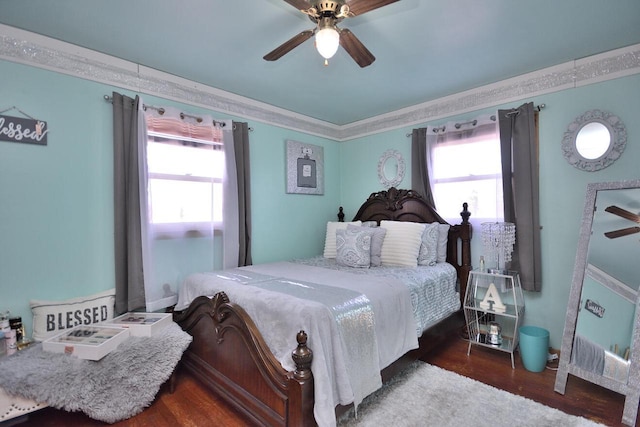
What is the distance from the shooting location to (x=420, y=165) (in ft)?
11.4

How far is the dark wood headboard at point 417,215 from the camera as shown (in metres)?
3.07

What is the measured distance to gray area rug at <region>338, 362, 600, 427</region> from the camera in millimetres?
1785

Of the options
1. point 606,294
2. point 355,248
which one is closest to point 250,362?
point 355,248

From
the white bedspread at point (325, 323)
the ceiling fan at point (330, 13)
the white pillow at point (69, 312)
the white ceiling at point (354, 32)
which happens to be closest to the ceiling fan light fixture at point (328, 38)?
the ceiling fan at point (330, 13)

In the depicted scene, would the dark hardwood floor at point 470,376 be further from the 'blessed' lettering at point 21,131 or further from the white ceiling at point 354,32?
the white ceiling at point 354,32

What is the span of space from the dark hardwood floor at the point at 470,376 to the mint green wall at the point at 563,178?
0.60m

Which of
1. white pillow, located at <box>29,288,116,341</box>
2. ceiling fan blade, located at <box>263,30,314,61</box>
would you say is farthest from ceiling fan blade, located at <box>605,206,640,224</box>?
white pillow, located at <box>29,288,116,341</box>

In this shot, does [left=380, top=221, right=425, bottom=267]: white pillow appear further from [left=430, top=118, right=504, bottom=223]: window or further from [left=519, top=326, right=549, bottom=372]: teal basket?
[left=519, top=326, right=549, bottom=372]: teal basket

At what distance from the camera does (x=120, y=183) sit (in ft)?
8.11

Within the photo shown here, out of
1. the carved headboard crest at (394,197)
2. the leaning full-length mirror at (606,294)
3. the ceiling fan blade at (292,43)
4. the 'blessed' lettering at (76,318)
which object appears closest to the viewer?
the ceiling fan blade at (292,43)

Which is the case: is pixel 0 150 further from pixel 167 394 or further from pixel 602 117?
pixel 602 117

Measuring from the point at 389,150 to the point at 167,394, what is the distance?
3396mm

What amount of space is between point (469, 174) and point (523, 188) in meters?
0.54

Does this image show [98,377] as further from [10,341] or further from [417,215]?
[417,215]
